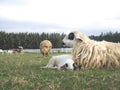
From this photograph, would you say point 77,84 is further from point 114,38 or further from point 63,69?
point 114,38

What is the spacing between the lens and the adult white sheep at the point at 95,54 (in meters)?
12.8

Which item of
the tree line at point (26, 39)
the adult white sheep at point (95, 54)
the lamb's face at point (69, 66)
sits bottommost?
the tree line at point (26, 39)

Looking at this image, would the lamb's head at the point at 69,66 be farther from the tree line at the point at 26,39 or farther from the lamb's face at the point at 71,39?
the tree line at the point at 26,39

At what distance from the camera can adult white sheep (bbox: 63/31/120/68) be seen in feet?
41.9

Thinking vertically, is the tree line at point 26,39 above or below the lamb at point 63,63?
below

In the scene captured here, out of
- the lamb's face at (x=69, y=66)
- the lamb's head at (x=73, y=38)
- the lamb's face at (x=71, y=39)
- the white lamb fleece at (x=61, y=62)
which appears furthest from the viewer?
the lamb's face at (x=71, y=39)

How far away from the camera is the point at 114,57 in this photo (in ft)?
42.3

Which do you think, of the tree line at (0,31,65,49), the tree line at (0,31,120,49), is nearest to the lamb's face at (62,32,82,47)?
the tree line at (0,31,120,49)

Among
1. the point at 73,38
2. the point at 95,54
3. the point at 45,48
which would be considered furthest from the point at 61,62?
the point at 45,48

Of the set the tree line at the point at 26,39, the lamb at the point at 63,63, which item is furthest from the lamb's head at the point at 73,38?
the tree line at the point at 26,39

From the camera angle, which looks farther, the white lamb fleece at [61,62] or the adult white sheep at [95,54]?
the adult white sheep at [95,54]

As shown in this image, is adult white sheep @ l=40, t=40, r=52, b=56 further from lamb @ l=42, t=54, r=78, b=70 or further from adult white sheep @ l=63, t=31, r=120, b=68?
lamb @ l=42, t=54, r=78, b=70

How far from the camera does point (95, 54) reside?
12.8 m

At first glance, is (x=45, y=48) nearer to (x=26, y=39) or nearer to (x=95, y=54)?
(x=95, y=54)
